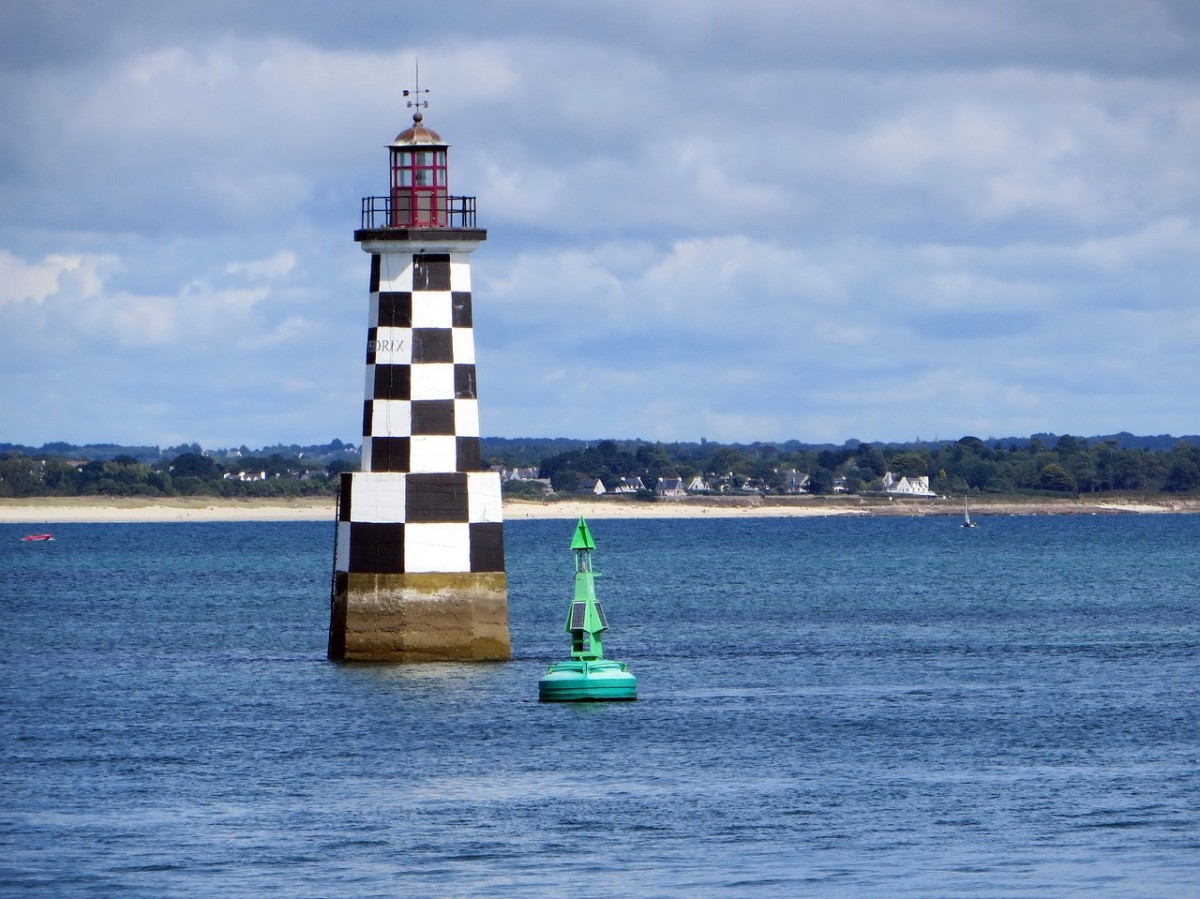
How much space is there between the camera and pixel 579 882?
18047mm

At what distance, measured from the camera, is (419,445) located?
31234mm

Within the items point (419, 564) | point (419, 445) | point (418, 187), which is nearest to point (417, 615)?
point (419, 564)

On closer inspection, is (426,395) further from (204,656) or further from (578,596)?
(204,656)

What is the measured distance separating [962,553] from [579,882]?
86.3 m

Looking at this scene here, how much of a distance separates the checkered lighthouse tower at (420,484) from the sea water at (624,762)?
736 millimetres

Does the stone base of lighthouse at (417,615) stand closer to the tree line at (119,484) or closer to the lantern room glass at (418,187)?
the lantern room glass at (418,187)

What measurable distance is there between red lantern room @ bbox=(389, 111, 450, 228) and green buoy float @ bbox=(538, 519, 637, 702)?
19.5 feet

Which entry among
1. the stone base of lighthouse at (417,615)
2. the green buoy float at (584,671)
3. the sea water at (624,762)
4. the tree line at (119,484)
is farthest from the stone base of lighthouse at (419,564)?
the tree line at (119,484)

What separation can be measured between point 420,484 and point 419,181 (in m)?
4.67

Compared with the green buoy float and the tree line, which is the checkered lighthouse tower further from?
the tree line

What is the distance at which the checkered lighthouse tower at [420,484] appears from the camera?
3114 centimetres

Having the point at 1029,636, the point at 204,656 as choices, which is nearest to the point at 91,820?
the point at 204,656

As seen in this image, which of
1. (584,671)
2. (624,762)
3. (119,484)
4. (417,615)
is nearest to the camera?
(624,762)

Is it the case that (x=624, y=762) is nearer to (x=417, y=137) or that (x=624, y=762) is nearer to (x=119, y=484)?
(x=417, y=137)
